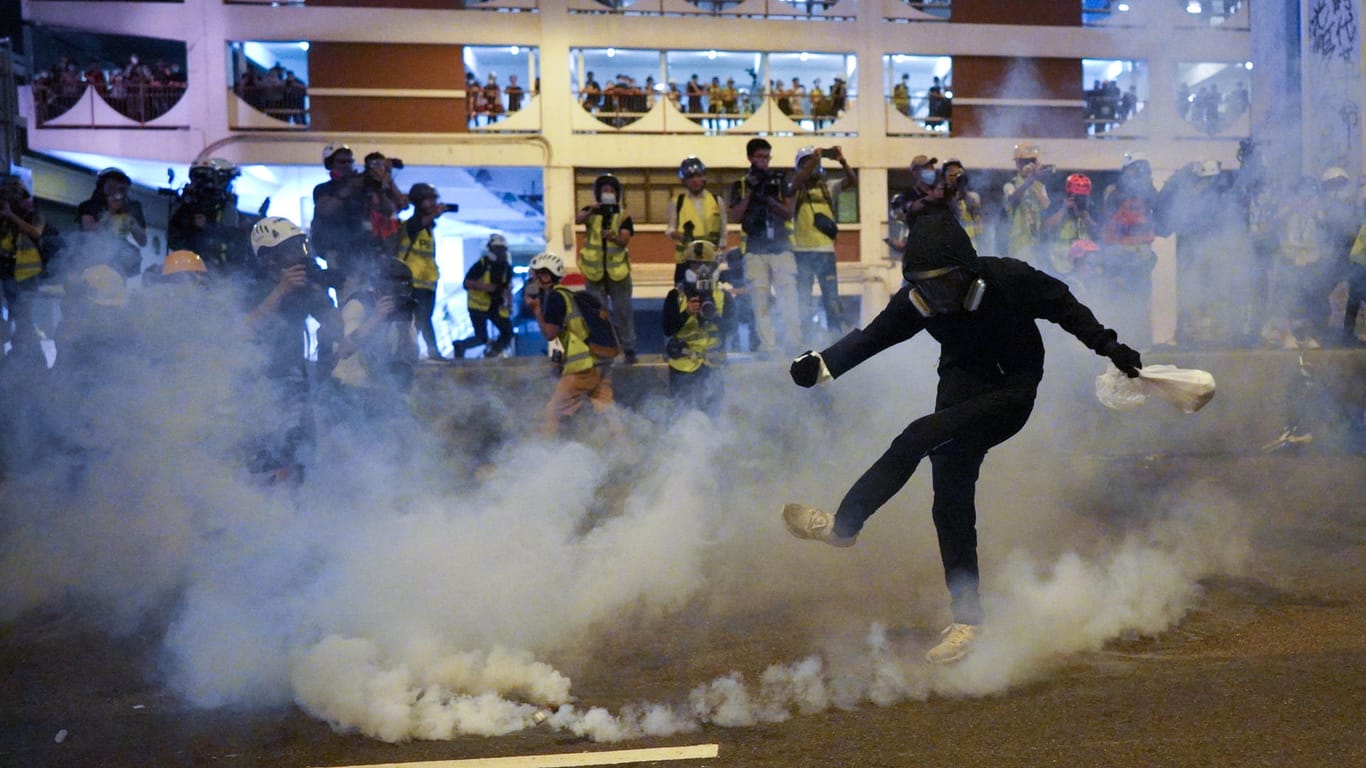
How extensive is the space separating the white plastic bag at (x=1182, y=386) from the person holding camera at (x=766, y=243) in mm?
4850

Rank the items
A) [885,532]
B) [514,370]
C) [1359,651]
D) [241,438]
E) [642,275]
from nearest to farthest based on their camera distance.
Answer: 1. [1359,651]
2. [241,438]
3. [885,532]
4. [514,370]
5. [642,275]

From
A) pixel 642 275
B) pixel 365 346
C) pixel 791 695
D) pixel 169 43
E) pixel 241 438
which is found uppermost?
pixel 169 43

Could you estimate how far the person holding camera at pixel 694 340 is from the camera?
8.72m

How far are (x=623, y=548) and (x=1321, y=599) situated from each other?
351cm

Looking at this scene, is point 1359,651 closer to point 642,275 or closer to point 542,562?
point 542,562

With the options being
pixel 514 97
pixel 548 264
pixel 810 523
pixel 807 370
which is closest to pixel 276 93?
pixel 514 97

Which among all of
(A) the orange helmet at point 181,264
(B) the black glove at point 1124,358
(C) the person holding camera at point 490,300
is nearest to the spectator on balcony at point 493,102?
(C) the person holding camera at point 490,300

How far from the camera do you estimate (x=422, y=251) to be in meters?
9.87

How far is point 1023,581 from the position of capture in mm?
5750

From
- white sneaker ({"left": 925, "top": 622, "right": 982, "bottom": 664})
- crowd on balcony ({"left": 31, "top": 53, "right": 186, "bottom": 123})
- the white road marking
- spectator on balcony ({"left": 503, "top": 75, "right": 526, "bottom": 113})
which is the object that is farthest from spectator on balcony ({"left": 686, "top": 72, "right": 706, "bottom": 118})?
the white road marking

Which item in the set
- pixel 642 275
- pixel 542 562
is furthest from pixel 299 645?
pixel 642 275

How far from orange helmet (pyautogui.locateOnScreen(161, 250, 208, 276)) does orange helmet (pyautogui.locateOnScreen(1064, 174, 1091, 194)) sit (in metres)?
7.08

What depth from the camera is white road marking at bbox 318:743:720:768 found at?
3.84 m

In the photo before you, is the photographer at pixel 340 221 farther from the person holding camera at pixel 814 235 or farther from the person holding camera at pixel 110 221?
the person holding camera at pixel 814 235
